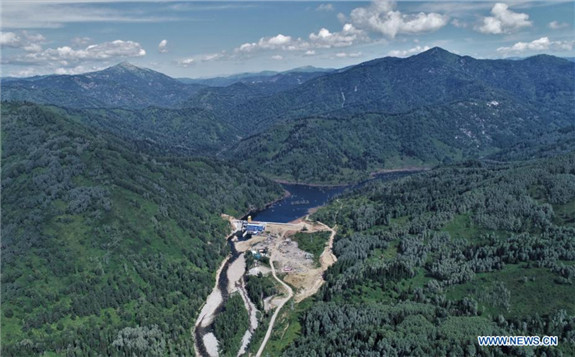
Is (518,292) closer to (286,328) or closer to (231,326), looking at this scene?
(286,328)

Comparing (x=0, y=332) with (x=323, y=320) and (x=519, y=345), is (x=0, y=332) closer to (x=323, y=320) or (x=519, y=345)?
(x=323, y=320)

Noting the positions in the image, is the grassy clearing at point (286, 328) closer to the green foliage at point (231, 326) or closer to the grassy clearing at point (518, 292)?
the green foliage at point (231, 326)

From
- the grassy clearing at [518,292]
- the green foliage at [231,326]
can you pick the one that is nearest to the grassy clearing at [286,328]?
the green foliage at [231,326]

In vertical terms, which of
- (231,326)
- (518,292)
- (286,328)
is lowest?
(286,328)

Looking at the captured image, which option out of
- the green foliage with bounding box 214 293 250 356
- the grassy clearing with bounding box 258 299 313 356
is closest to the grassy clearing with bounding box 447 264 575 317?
the grassy clearing with bounding box 258 299 313 356

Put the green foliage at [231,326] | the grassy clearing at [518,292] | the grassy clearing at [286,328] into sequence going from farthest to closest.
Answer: the green foliage at [231,326] → the grassy clearing at [286,328] → the grassy clearing at [518,292]

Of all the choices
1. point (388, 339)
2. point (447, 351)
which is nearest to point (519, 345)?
point (447, 351)

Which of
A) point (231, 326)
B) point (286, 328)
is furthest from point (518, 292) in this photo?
point (231, 326)

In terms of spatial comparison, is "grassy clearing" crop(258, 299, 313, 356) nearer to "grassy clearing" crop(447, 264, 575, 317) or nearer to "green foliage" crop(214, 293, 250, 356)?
"green foliage" crop(214, 293, 250, 356)
